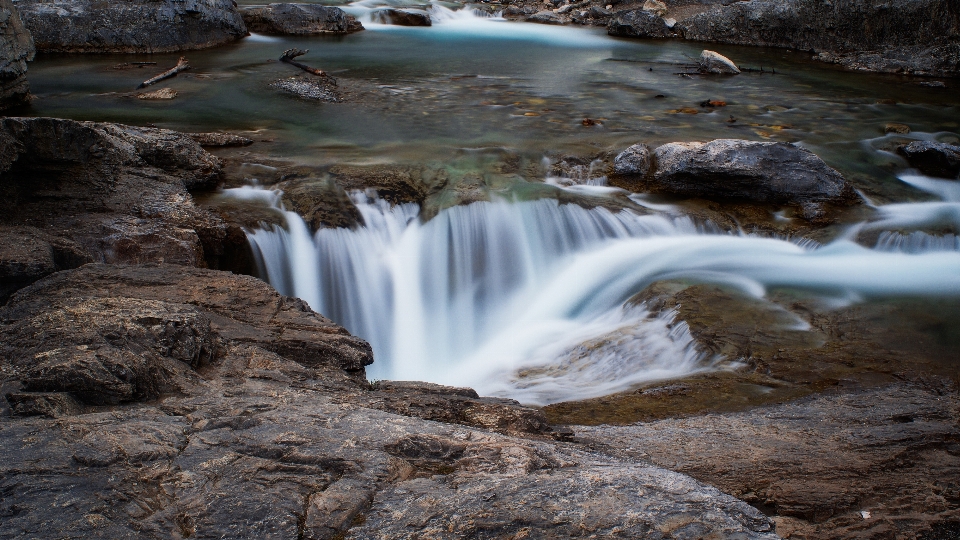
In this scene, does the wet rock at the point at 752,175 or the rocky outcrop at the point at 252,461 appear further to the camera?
the wet rock at the point at 752,175

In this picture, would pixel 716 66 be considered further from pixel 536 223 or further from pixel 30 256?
pixel 30 256

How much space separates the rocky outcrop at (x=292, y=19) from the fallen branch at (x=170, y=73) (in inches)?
143

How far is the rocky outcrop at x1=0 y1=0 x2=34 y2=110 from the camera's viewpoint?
9.45 m

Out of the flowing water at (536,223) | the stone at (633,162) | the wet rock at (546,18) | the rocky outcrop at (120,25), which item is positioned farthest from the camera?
the wet rock at (546,18)

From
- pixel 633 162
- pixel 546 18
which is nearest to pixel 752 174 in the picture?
pixel 633 162

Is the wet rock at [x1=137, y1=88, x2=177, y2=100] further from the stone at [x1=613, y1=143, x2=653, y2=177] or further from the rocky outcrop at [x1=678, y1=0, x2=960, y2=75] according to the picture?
the rocky outcrop at [x1=678, y1=0, x2=960, y2=75]

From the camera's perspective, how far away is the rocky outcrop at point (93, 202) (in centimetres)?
521

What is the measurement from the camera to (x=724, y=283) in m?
6.27

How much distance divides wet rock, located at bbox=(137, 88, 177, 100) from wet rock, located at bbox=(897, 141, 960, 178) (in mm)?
9992

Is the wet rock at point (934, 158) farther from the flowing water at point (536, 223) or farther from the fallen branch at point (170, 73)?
the fallen branch at point (170, 73)

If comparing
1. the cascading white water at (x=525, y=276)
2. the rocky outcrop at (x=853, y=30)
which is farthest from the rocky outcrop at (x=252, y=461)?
the rocky outcrop at (x=853, y=30)

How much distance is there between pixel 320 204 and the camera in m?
7.14

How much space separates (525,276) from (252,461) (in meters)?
5.08

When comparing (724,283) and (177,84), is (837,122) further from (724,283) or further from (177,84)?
(177,84)
